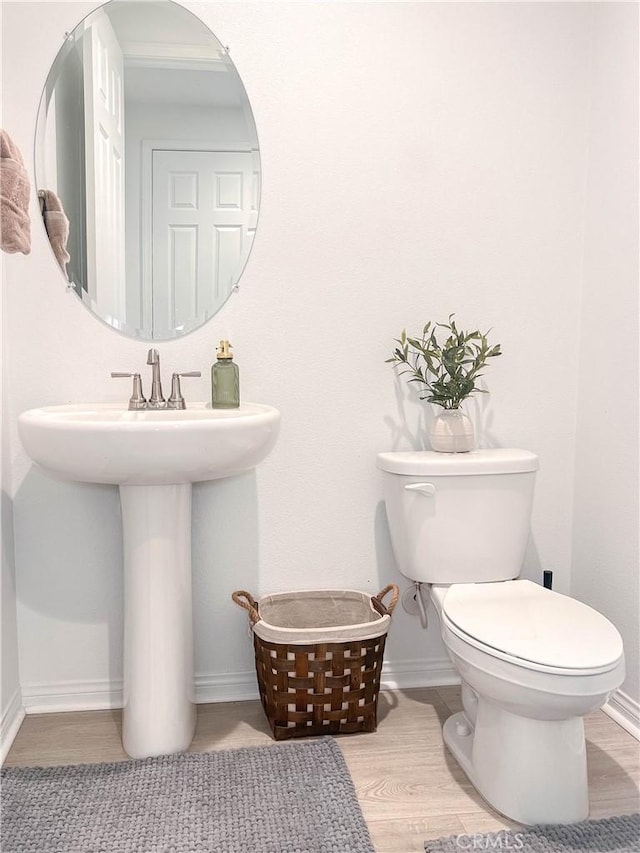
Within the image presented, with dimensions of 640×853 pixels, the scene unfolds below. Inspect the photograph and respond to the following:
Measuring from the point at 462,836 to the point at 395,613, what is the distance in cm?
73

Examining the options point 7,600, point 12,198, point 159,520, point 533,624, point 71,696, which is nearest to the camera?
point 12,198

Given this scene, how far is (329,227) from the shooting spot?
200cm

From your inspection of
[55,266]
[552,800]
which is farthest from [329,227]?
[552,800]

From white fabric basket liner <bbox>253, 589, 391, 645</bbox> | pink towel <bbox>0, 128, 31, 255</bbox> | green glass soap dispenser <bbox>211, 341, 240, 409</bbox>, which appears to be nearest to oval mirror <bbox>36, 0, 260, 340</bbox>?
green glass soap dispenser <bbox>211, 341, 240, 409</bbox>

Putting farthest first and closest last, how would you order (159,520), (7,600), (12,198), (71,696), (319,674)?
(71,696), (7,600), (319,674), (159,520), (12,198)

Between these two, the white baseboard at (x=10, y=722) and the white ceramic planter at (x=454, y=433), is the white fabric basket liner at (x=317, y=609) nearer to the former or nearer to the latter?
the white ceramic planter at (x=454, y=433)

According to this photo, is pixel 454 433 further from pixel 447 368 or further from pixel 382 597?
pixel 382 597

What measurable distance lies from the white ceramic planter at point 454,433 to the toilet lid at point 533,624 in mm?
364

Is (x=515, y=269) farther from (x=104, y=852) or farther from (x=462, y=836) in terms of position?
(x=104, y=852)

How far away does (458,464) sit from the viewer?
71.3 inches

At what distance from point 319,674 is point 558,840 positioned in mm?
617

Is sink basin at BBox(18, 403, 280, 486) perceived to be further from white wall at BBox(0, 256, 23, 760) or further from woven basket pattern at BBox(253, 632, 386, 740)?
woven basket pattern at BBox(253, 632, 386, 740)

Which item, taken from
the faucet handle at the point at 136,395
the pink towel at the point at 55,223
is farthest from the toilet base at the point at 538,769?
the pink towel at the point at 55,223

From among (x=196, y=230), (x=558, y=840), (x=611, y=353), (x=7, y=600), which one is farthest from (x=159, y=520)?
(x=611, y=353)
